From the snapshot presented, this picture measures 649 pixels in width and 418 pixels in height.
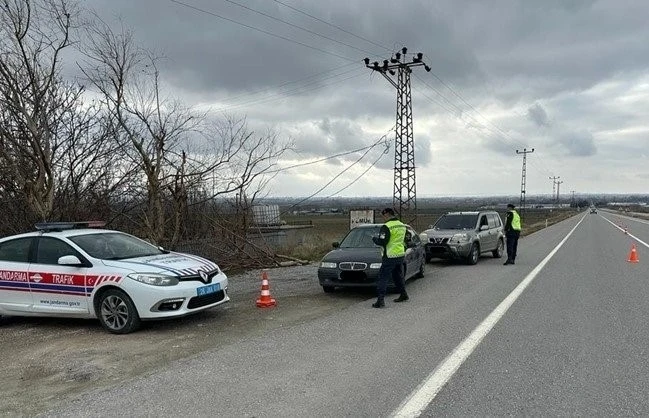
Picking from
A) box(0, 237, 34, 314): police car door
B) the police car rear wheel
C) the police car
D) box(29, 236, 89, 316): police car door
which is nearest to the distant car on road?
the police car

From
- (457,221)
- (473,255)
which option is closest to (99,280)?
(473,255)

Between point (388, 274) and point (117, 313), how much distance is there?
4372 millimetres

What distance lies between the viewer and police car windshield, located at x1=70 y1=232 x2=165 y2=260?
7.84m

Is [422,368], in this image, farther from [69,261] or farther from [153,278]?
[69,261]

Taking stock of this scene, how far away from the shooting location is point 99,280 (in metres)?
7.34

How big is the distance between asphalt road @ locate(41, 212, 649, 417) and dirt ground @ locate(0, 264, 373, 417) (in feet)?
1.32

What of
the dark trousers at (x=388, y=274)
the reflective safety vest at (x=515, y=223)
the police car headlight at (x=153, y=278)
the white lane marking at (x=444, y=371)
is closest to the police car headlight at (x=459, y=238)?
the reflective safety vest at (x=515, y=223)

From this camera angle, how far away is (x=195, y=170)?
1470 cm

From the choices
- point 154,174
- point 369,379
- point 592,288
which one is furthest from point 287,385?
point 154,174

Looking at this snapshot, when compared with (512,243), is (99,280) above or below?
above

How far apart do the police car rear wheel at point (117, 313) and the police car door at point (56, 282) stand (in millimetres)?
298

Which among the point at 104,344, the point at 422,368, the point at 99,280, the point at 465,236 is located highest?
the point at 99,280

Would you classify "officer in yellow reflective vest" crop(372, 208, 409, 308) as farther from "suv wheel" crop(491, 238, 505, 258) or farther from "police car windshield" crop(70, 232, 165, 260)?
"suv wheel" crop(491, 238, 505, 258)

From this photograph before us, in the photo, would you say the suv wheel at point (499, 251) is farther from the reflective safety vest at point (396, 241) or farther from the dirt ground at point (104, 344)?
the reflective safety vest at point (396, 241)
